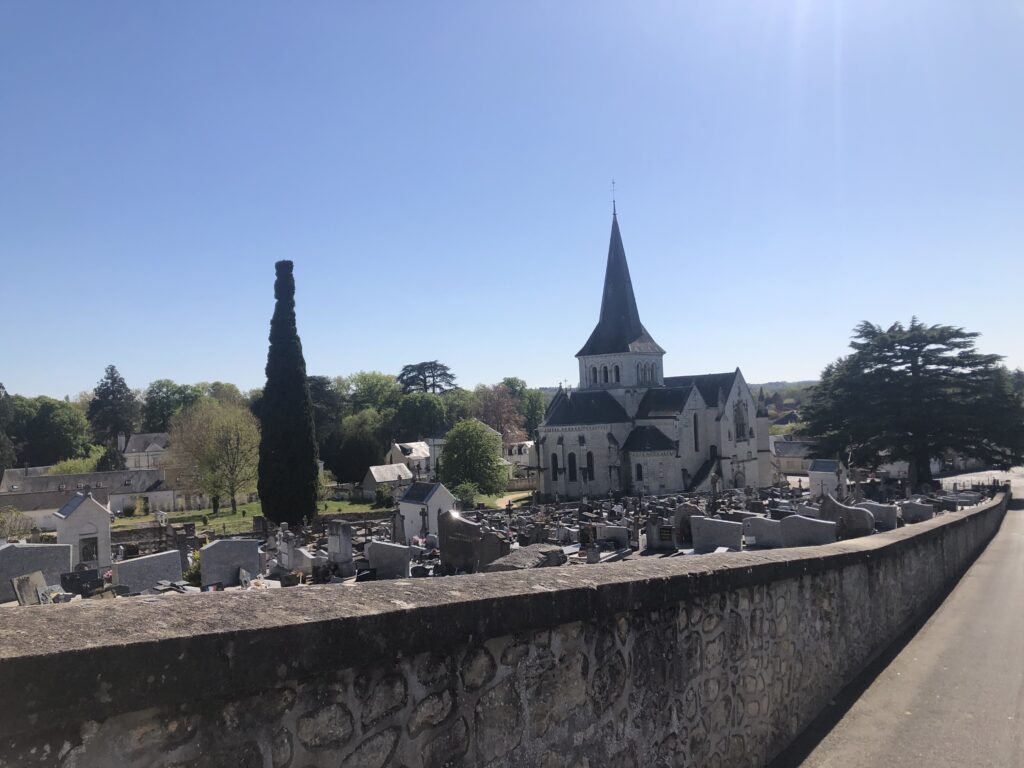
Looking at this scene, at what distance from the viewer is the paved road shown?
470 cm

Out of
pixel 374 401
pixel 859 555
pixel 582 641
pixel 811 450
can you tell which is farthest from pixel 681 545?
pixel 374 401

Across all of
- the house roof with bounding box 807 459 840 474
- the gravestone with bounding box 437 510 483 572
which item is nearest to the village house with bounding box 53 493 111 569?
the gravestone with bounding box 437 510 483 572

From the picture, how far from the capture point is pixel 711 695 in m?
4.02

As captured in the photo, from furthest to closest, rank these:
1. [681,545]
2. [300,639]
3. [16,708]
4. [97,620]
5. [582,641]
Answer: [681,545] < [582,641] < [300,639] < [97,620] < [16,708]

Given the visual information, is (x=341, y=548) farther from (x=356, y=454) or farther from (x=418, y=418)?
(x=418, y=418)

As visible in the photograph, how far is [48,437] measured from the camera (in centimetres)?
8319

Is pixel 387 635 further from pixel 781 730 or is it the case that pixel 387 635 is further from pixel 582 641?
pixel 781 730

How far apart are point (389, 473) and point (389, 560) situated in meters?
42.9

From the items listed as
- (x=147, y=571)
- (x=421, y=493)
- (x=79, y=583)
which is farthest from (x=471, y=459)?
(x=79, y=583)

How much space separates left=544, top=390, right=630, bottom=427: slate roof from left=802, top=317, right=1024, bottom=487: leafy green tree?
47.7ft

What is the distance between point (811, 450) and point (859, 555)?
51.2 meters

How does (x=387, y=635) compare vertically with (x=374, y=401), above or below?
below

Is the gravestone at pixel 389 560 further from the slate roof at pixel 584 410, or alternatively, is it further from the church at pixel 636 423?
the slate roof at pixel 584 410

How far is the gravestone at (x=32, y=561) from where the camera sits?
45.8 ft
